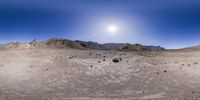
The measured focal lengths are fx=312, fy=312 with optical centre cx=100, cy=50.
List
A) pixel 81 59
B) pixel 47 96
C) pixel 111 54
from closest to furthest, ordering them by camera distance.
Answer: pixel 47 96, pixel 81 59, pixel 111 54

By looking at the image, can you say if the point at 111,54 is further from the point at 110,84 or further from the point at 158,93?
the point at 158,93

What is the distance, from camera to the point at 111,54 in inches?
1101

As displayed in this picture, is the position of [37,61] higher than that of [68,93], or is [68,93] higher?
[37,61]

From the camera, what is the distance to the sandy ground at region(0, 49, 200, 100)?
18062 mm

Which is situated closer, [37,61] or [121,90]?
[121,90]

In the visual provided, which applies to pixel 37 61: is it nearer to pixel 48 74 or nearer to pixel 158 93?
pixel 48 74

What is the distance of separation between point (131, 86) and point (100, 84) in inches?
79.2

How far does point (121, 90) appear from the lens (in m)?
19.1

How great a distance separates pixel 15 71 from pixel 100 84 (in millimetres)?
6620

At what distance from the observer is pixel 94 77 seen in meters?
21.5

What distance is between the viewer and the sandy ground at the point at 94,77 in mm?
18062

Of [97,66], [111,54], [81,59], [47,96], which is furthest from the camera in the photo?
[111,54]

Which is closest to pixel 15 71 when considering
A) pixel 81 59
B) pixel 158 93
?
pixel 81 59

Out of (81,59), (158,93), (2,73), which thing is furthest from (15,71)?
(158,93)
